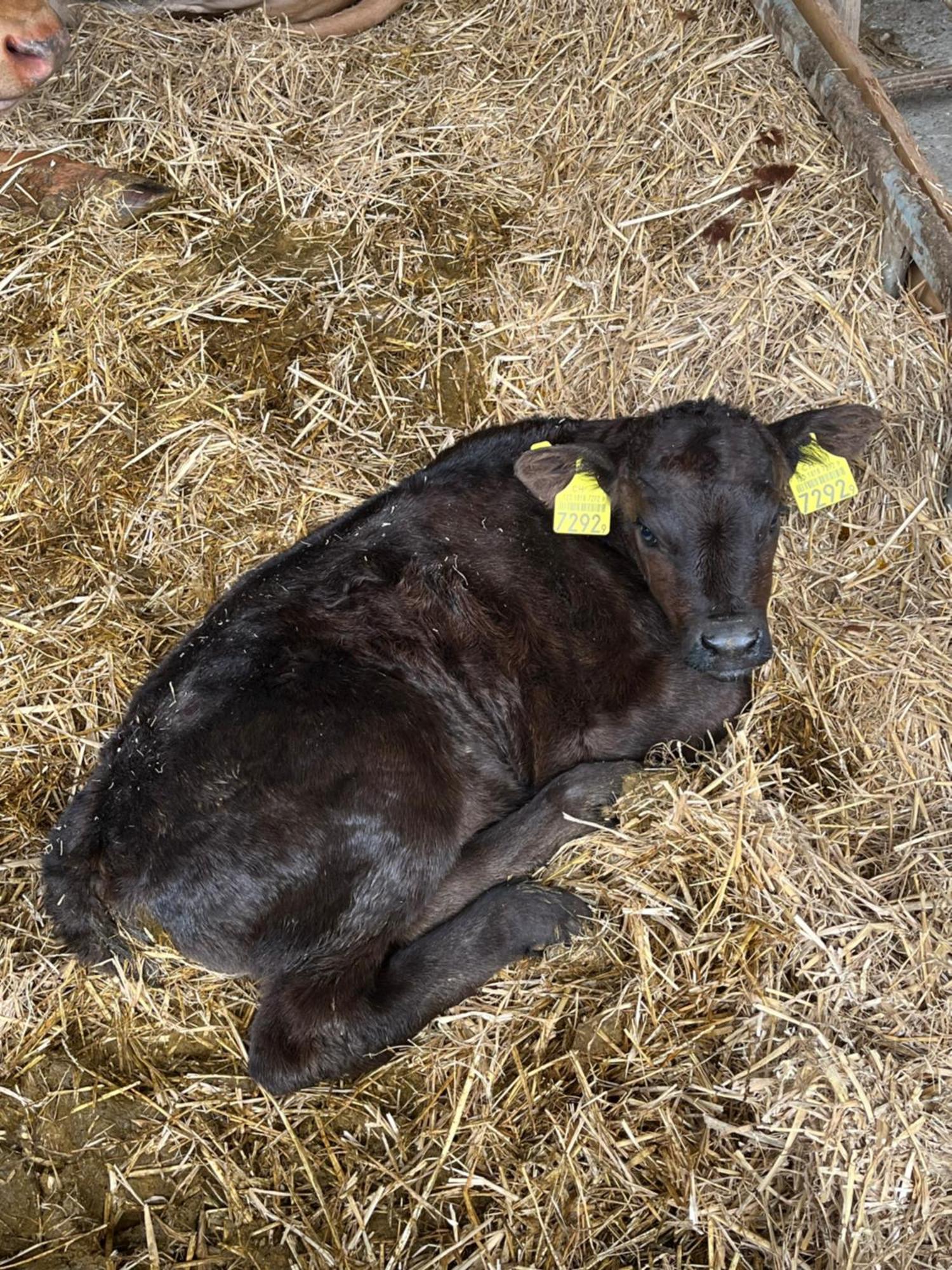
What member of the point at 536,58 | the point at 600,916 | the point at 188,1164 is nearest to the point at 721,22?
the point at 536,58

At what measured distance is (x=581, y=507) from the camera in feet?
13.5

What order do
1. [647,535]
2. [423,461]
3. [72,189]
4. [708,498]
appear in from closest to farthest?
[708,498] → [647,535] → [423,461] → [72,189]

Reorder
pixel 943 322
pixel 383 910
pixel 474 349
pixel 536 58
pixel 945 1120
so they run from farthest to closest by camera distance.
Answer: pixel 536 58 → pixel 474 349 → pixel 943 322 → pixel 383 910 → pixel 945 1120

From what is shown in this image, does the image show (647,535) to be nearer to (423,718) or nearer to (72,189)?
(423,718)

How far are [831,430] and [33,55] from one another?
14.8 ft

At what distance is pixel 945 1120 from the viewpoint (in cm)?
306

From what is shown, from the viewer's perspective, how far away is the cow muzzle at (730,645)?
378 cm

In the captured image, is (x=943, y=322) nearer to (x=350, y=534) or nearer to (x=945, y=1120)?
(x=350, y=534)

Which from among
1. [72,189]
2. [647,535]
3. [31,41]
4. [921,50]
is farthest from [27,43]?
[921,50]

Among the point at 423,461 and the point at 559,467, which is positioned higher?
the point at 559,467

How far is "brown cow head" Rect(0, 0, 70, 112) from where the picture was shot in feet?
18.6

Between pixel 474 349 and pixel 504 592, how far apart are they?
1826mm

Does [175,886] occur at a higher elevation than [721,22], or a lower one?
lower

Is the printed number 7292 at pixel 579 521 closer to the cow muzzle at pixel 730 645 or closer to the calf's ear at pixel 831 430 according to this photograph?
the cow muzzle at pixel 730 645
